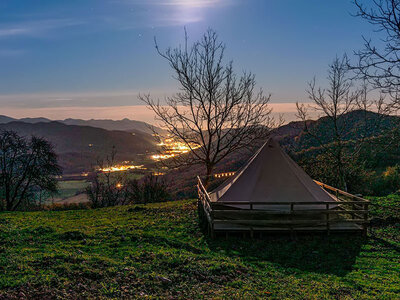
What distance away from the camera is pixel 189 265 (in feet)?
28.9

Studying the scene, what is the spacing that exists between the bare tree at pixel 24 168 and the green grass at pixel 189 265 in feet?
64.2

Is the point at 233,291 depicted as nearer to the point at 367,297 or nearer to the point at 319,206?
the point at 367,297

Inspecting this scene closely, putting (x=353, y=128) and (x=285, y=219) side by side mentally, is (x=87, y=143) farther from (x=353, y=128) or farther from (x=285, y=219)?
(x=285, y=219)

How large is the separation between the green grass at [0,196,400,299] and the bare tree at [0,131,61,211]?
1958cm

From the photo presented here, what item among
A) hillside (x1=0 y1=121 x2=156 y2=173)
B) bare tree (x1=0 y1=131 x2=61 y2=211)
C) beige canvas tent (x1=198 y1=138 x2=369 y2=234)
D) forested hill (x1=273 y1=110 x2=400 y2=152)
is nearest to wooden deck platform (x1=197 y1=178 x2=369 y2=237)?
beige canvas tent (x1=198 y1=138 x2=369 y2=234)

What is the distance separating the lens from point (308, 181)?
14.9m

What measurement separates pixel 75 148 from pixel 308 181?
171m

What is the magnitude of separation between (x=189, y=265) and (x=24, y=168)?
26704 mm

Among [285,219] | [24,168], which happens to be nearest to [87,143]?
[24,168]

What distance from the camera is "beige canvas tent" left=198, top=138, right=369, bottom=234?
41.0ft

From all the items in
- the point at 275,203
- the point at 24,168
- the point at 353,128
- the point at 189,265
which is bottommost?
the point at 189,265

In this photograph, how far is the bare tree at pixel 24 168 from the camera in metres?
29.8

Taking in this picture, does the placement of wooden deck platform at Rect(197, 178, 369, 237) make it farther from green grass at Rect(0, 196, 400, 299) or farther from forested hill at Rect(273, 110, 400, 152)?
forested hill at Rect(273, 110, 400, 152)

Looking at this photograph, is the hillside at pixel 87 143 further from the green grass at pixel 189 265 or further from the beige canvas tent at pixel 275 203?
the green grass at pixel 189 265
